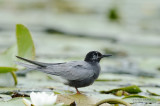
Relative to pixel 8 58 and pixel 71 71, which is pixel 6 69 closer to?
pixel 8 58

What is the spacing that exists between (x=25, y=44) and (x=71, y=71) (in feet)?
1.91

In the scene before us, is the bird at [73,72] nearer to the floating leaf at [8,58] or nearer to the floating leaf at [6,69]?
the floating leaf at [6,69]

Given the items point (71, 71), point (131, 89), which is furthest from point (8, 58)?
point (131, 89)

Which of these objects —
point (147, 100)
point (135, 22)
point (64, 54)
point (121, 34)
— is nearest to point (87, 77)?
point (147, 100)

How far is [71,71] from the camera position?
4074mm

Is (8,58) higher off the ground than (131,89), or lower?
higher

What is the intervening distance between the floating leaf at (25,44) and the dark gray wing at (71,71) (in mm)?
341

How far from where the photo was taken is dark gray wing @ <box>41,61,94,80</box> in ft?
13.3

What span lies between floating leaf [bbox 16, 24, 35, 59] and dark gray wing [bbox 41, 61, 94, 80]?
0.34 meters

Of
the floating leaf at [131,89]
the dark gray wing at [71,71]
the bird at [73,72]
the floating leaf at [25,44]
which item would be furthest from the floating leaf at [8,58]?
the floating leaf at [131,89]

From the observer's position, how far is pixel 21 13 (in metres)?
11.1

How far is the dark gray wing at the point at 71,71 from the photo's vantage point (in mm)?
4051

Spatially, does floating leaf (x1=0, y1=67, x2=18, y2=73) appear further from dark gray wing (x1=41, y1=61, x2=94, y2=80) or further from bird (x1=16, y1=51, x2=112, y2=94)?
dark gray wing (x1=41, y1=61, x2=94, y2=80)

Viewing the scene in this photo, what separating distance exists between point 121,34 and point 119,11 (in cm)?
280
